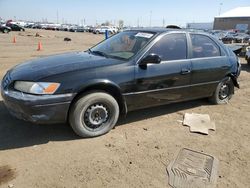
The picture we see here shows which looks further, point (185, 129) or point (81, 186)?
point (185, 129)

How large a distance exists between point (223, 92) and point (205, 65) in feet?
3.64

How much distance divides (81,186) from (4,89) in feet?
6.30

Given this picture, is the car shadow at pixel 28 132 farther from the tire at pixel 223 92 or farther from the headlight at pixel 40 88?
the tire at pixel 223 92

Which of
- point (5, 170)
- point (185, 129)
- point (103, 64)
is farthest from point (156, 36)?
point (5, 170)

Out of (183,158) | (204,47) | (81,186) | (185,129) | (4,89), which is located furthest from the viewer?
(204,47)

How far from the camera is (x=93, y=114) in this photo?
159 inches

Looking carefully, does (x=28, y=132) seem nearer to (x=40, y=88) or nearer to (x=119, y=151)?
(x=40, y=88)

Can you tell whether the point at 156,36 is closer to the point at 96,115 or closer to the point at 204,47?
the point at 204,47

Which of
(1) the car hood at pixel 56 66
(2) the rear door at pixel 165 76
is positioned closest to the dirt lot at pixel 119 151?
(2) the rear door at pixel 165 76

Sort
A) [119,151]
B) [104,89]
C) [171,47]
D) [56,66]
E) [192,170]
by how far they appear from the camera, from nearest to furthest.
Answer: [192,170] → [119,151] → [56,66] → [104,89] → [171,47]

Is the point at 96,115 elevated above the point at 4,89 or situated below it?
below

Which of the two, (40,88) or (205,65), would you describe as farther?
(205,65)

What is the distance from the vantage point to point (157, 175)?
126 inches

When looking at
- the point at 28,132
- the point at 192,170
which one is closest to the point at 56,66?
the point at 28,132
